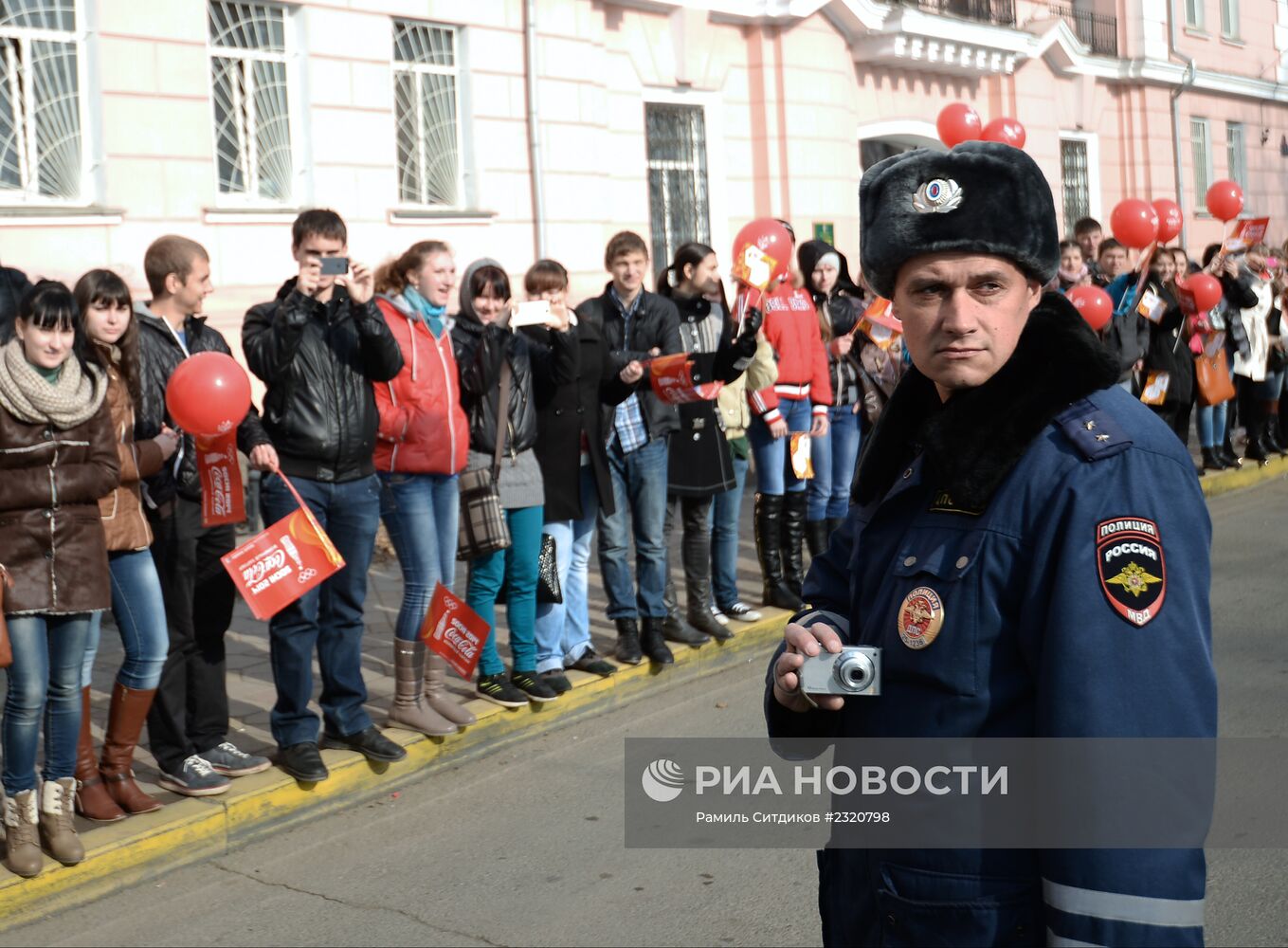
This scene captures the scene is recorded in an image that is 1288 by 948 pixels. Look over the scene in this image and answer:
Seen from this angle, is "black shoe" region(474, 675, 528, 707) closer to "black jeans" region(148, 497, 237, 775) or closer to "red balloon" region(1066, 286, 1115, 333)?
"black jeans" region(148, 497, 237, 775)

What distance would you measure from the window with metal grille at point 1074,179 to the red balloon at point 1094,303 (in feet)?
47.8

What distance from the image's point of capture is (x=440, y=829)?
575 centimetres

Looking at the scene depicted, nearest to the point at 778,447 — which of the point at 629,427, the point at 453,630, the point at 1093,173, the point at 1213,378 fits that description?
the point at 629,427

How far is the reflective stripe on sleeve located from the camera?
1.82 meters

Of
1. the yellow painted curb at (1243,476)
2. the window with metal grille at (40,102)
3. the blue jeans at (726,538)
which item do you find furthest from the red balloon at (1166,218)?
the window with metal grille at (40,102)

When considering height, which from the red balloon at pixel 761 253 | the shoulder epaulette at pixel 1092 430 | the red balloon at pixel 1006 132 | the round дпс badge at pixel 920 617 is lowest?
the round дпс badge at pixel 920 617

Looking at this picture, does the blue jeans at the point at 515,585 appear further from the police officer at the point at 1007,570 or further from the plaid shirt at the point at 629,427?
the police officer at the point at 1007,570

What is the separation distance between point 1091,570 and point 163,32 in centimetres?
1109

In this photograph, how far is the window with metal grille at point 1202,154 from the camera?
90.9 ft

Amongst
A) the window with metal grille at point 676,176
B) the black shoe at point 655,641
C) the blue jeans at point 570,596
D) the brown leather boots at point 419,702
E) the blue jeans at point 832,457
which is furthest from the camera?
the window with metal grille at point 676,176

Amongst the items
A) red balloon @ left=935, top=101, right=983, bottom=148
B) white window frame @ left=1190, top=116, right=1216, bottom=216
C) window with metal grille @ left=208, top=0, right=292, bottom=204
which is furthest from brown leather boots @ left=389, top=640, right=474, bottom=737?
white window frame @ left=1190, top=116, right=1216, bottom=216

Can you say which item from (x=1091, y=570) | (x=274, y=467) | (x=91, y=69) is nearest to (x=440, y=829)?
(x=274, y=467)

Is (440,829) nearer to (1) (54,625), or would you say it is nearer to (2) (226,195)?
(1) (54,625)

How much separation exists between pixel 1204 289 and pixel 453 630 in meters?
8.89
